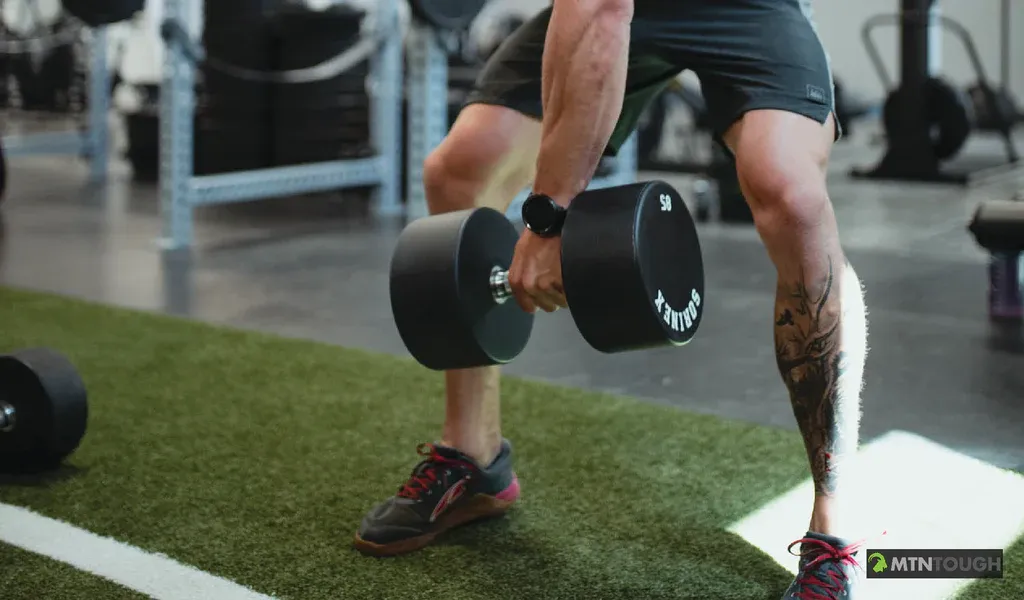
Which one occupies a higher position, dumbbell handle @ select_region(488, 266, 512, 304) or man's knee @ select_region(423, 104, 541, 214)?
man's knee @ select_region(423, 104, 541, 214)

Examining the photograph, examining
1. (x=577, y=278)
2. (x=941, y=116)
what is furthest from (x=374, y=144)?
(x=577, y=278)

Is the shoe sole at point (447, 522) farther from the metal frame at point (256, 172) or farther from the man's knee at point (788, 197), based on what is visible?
the metal frame at point (256, 172)

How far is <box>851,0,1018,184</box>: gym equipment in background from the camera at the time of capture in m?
5.87

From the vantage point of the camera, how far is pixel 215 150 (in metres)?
5.69

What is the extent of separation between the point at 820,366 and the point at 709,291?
200 centimetres

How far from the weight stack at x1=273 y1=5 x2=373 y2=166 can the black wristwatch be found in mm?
4166

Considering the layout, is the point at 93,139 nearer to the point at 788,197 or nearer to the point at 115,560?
the point at 115,560

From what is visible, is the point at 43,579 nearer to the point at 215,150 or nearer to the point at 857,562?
the point at 857,562

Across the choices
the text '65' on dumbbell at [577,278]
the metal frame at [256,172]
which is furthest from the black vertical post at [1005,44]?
the text '65' on dumbbell at [577,278]

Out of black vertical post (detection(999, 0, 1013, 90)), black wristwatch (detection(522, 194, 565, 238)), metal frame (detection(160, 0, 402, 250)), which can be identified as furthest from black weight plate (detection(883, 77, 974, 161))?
black wristwatch (detection(522, 194, 565, 238))

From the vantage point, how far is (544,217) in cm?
135

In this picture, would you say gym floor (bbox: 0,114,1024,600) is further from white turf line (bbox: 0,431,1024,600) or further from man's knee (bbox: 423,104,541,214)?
man's knee (bbox: 423,104,541,214)

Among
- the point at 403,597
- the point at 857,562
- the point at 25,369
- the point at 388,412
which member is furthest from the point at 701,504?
the point at 25,369

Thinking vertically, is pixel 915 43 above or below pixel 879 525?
above
